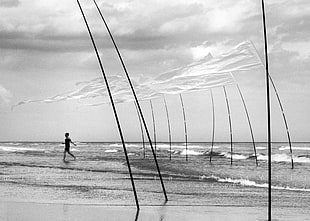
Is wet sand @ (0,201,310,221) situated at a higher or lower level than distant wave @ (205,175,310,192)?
lower

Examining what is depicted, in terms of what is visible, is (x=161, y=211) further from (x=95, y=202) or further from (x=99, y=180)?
(x=99, y=180)

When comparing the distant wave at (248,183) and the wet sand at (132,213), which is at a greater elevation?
the distant wave at (248,183)

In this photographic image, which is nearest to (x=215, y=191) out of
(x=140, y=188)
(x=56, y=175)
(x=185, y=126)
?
(x=140, y=188)

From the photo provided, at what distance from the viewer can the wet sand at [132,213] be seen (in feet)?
37.0

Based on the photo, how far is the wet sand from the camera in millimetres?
11275

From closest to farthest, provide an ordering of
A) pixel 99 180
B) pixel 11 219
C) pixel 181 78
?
pixel 11 219
pixel 181 78
pixel 99 180

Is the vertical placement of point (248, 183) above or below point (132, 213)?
above

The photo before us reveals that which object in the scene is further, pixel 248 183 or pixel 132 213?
pixel 248 183

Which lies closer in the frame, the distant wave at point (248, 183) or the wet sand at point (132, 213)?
the wet sand at point (132, 213)

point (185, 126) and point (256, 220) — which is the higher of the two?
point (185, 126)

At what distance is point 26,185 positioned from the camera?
58.9 feet

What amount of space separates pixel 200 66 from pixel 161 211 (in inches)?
112

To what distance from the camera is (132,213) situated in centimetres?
1196

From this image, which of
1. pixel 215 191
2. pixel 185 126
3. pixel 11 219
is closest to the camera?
pixel 11 219
